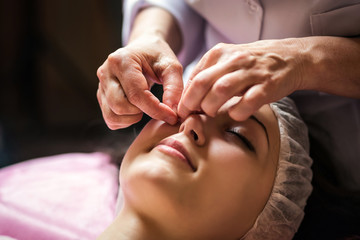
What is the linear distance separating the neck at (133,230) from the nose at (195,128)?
287 mm

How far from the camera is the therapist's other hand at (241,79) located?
2.94 feet

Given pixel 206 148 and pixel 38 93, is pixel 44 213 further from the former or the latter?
pixel 38 93

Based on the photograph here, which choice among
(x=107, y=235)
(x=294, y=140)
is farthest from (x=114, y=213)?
(x=294, y=140)

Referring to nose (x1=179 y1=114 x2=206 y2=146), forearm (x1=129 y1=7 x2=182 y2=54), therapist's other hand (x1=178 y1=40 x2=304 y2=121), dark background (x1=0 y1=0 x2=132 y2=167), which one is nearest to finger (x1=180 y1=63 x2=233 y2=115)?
therapist's other hand (x1=178 y1=40 x2=304 y2=121)

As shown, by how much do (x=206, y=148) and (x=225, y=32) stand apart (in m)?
0.62

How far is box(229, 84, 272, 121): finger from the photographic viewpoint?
0.89 metres

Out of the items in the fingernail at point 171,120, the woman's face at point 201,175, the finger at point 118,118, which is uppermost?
the fingernail at point 171,120

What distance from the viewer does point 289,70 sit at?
39.1 inches

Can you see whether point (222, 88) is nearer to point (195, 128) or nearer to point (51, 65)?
point (195, 128)

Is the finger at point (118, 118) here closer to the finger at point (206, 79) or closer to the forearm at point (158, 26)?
the finger at point (206, 79)

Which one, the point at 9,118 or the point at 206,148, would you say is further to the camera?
the point at 9,118

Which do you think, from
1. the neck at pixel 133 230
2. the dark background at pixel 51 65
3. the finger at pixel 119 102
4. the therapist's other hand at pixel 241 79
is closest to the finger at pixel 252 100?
the therapist's other hand at pixel 241 79

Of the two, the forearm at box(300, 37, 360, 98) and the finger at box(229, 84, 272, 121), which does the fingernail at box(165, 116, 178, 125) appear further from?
the forearm at box(300, 37, 360, 98)

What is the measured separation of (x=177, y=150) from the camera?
102 cm
